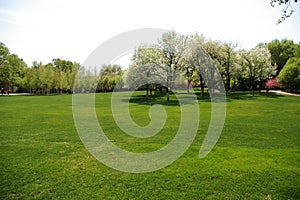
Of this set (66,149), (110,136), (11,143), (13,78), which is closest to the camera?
(66,149)

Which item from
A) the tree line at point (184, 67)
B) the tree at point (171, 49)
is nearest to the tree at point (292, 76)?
the tree line at point (184, 67)

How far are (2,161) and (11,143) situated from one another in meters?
2.70

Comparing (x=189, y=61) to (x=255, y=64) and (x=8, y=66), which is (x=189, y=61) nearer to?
(x=255, y=64)

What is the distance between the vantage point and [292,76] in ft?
160

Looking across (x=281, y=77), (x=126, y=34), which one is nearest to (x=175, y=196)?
(x=126, y=34)

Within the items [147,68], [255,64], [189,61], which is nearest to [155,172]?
[147,68]

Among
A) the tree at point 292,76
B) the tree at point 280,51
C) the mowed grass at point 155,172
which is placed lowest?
the mowed grass at point 155,172

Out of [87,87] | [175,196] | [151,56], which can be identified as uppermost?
[151,56]

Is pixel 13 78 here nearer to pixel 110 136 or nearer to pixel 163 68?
pixel 163 68

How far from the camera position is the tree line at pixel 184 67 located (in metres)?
38.2

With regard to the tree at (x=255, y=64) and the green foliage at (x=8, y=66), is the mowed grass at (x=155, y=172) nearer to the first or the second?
the tree at (x=255, y=64)

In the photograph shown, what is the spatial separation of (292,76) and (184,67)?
24123mm

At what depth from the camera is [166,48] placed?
38.0m

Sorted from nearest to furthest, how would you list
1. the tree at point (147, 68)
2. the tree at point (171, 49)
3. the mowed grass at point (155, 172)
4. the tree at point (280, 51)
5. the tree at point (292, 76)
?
the mowed grass at point (155, 172) < the tree at point (171, 49) < the tree at point (147, 68) < the tree at point (292, 76) < the tree at point (280, 51)
